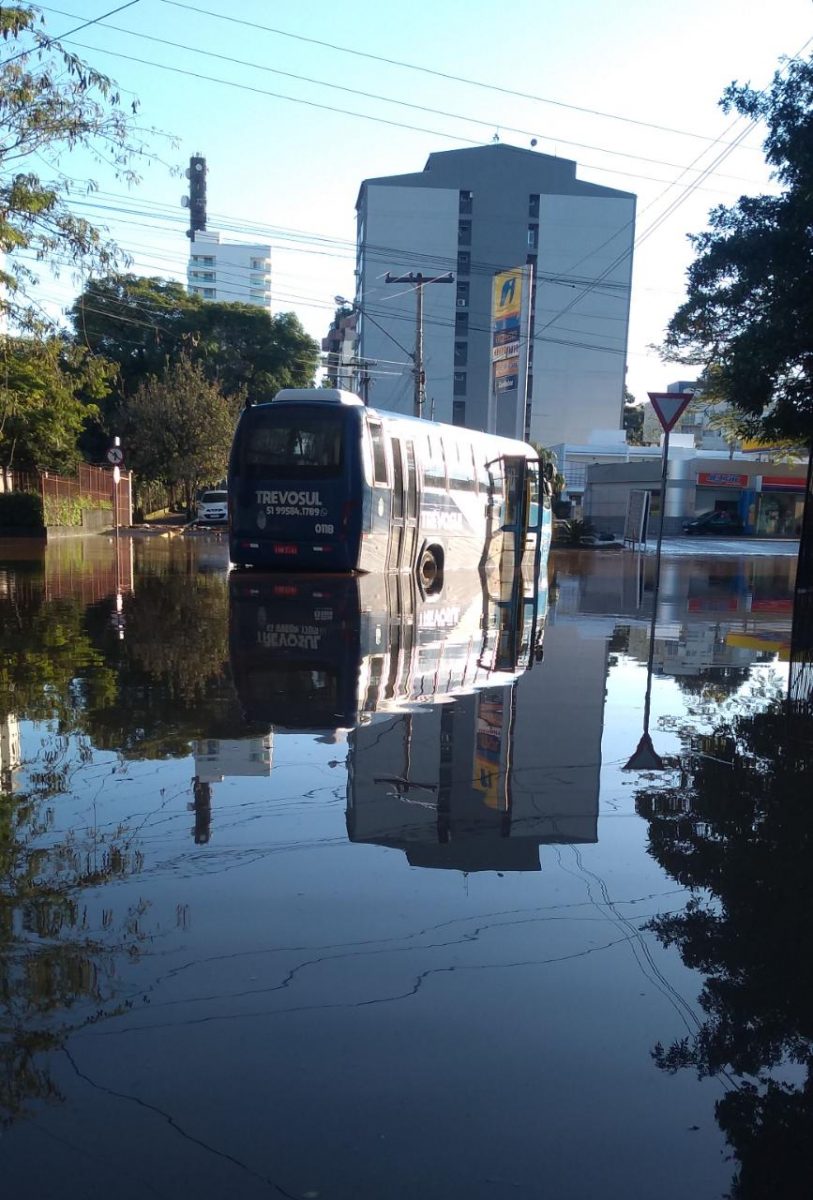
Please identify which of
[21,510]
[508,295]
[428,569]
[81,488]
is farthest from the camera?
[508,295]

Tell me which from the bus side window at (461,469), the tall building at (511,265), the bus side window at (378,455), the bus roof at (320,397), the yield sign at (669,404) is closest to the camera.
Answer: the yield sign at (669,404)

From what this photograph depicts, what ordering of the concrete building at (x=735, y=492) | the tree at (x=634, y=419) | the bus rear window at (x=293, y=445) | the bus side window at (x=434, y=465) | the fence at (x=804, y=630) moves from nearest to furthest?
1. the fence at (x=804, y=630)
2. the bus rear window at (x=293, y=445)
3. the bus side window at (x=434, y=465)
4. the concrete building at (x=735, y=492)
5. the tree at (x=634, y=419)

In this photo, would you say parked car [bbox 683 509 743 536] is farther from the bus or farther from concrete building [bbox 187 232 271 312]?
concrete building [bbox 187 232 271 312]

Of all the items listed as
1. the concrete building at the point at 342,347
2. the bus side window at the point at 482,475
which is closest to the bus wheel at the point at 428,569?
the bus side window at the point at 482,475

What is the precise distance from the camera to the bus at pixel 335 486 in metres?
19.4

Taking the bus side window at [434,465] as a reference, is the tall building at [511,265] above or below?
above

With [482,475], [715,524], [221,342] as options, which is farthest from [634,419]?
[482,475]

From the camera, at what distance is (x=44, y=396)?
29.8 meters

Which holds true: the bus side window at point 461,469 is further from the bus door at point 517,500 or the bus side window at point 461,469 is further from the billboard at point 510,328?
the billboard at point 510,328

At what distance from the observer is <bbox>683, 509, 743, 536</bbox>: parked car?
63578 millimetres

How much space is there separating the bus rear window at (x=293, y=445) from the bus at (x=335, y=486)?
0.06 ft

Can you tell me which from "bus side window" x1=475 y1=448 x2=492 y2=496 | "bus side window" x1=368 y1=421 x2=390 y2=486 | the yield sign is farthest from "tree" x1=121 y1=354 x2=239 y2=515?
the yield sign

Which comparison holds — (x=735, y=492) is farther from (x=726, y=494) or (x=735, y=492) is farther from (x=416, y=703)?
(x=416, y=703)

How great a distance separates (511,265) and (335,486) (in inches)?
2855
